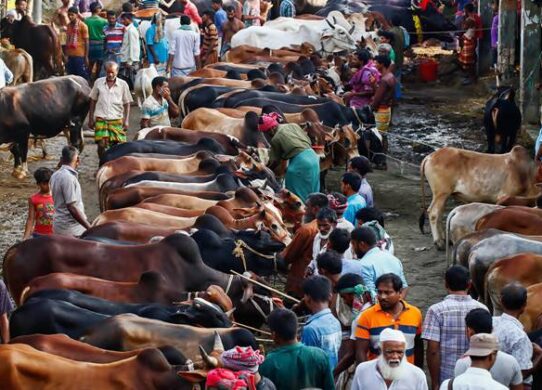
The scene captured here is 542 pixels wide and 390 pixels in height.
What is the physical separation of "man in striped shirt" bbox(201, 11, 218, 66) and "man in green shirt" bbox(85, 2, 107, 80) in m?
1.97

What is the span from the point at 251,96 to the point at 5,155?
367 cm

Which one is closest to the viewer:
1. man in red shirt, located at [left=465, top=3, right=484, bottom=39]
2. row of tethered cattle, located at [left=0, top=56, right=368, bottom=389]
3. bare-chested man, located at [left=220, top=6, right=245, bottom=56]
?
row of tethered cattle, located at [left=0, top=56, right=368, bottom=389]

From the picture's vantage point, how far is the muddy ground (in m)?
14.4

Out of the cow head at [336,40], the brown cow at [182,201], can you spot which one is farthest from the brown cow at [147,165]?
the cow head at [336,40]

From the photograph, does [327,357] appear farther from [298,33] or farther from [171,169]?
[298,33]

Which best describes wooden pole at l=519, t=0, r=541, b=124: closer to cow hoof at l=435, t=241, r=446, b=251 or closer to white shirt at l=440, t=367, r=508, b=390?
cow hoof at l=435, t=241, r=446, b=251

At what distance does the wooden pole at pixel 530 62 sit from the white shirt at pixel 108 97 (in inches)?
279

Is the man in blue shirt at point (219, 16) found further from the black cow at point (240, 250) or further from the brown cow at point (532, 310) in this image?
the brown cow at point (532, 310)

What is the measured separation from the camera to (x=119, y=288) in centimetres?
991

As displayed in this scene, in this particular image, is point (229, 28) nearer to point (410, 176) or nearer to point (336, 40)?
point (336, 40)

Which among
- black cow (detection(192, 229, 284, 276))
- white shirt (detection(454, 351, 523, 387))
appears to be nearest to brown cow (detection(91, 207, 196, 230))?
black cow (detection(192, 229, 284, 276))

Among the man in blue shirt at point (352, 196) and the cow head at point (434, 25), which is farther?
the cow head at point (434, 25)

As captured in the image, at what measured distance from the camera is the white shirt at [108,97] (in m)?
16.2

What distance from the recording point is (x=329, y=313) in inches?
330
